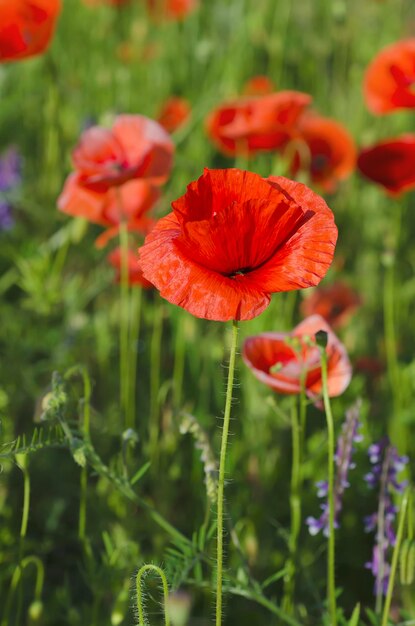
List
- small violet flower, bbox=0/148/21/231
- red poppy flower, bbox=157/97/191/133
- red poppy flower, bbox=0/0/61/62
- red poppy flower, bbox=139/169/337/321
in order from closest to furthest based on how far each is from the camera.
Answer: red poppy flower, bbox=139/169/337/321 → red poppy flower, bbox=0/0/61/62 → small violet flower, bbox=0/148/21/231 → red poppy flower, bbox=157/97/191/133

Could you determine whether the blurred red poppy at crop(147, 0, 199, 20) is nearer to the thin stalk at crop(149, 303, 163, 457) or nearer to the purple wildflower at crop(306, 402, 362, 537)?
the thin stalk at crop(149, 303, 163, 457)

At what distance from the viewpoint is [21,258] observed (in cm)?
167

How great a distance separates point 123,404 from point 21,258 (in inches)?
15.9

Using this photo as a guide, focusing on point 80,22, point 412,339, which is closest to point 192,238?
point 412,339

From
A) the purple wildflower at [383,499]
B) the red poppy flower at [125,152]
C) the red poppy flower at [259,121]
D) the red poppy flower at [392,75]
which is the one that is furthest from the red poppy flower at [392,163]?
the purple wildflower at [383,499]

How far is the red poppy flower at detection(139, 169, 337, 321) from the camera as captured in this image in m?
0.82

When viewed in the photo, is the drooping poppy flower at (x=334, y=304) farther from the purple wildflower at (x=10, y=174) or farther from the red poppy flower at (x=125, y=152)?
the purple wildflower at (x=10, y=174)

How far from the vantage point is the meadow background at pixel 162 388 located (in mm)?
1220

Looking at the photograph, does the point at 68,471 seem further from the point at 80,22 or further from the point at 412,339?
the point at 80,22

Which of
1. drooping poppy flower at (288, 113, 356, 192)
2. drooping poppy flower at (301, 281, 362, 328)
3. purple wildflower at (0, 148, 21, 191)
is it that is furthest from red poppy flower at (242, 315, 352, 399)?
purple wildflower at (0, 148, 21, 191)

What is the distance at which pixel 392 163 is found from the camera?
1.59 m

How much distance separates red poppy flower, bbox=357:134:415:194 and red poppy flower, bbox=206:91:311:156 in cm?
25

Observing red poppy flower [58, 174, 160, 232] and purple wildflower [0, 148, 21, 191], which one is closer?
red poppy flower [58, 174, 160, 232]

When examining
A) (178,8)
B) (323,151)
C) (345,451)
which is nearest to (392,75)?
(323,151)
